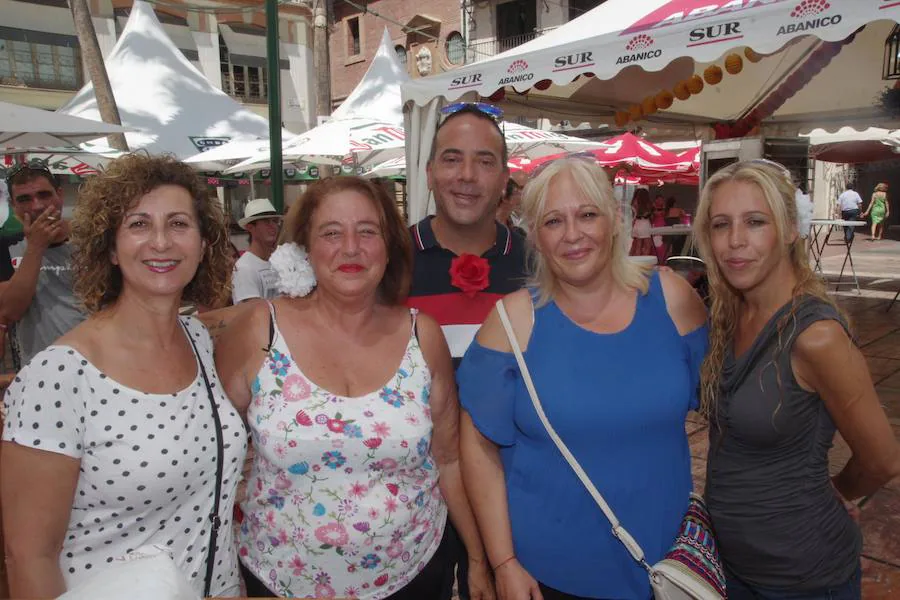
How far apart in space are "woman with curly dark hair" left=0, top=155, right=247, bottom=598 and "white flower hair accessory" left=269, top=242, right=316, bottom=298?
0.20 meters

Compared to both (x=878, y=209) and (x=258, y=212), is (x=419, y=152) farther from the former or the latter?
(x=878, y=209)

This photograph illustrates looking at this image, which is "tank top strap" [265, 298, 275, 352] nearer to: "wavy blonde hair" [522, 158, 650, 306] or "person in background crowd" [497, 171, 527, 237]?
"wavy blonde hair" [522, 158, 650, 306]

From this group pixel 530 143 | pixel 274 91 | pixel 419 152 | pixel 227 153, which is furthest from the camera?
→ pixel 227 153

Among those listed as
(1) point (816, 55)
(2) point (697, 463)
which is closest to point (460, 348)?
(2) point (697, 463)

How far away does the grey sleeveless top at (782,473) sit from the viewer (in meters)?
1.69

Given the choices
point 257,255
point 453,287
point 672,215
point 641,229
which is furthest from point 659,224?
point 453,287

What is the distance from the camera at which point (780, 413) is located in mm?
1670

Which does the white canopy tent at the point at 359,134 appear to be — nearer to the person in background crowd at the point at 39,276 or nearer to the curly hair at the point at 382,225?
the person in background crowd at the point at 39,276

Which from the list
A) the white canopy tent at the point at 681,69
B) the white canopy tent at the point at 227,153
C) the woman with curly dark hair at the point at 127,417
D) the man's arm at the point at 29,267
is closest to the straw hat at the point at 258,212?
the white canopy tent at the point at 681,69

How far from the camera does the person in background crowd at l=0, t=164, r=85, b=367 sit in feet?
11.3

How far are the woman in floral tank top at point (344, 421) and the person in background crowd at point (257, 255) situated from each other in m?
2.72

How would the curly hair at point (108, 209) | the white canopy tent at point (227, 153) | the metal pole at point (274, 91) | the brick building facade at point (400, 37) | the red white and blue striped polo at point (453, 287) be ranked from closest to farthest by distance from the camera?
the curly hair at point (108, 209) → the red white and blue striped polo at point (453, 287) → the metal pole at point (274, 91) → the white canopy tent at point (227, 153) → the brick building facade at point (400, 37)

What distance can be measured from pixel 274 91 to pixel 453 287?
9.14ft

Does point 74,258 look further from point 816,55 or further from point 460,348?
point 816,55
